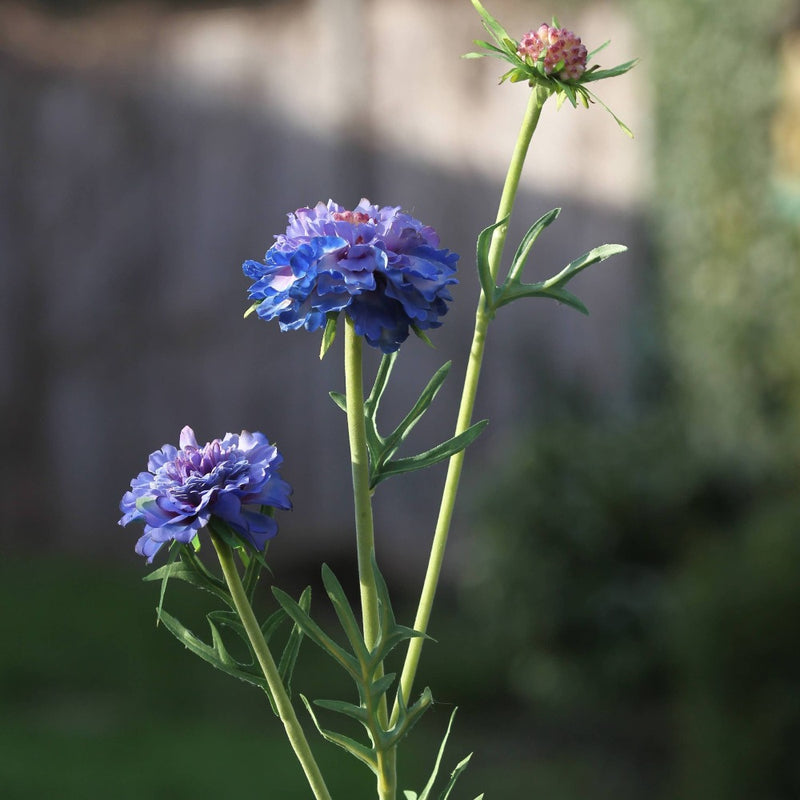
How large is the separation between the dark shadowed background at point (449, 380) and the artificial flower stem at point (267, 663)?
1827mm

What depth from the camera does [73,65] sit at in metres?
4.66

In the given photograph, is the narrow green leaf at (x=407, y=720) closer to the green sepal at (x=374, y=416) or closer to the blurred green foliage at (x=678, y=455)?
the green sepal at (x=374, y=416)

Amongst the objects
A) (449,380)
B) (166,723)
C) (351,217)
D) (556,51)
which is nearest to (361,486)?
(351,217)

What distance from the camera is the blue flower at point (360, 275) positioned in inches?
22.3

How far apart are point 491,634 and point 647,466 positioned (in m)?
0.62

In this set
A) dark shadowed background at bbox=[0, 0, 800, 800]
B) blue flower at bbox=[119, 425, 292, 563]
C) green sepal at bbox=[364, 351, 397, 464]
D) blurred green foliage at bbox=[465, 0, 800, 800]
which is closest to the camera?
blue flower at bbox=[119, 425, 292, 563]

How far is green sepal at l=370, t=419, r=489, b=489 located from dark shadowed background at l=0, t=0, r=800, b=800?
5.81 ft

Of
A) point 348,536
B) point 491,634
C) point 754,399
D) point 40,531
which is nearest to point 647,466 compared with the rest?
point 754,399

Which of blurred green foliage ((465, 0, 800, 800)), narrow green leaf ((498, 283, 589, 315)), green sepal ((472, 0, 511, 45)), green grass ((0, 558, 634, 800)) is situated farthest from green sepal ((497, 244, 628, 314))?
blurred green foliage ((465, 0, 800, 800))

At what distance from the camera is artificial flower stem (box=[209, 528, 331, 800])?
1.91 feet

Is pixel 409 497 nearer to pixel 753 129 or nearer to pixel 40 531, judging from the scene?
pixel 40 531

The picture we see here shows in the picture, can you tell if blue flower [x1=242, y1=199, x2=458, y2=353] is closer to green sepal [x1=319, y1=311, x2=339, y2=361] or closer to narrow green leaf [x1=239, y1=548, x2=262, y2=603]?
green sepal [x1=319, y1=311, x2=339, y2=361]

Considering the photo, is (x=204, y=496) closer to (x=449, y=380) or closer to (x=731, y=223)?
(x=731, y=223)

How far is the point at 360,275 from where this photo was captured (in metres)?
0.56
